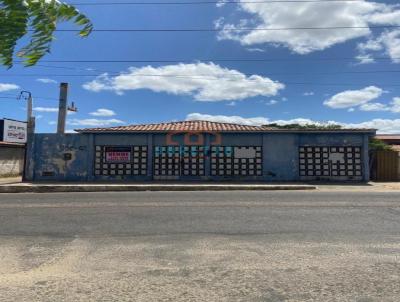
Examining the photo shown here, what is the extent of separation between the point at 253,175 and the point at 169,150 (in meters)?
5.01

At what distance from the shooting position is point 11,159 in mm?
29391

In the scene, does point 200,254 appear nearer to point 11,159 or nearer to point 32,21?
point 32,21

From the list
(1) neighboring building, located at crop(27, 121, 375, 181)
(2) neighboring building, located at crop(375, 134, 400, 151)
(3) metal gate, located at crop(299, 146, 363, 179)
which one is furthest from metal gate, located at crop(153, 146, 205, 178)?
(2) neighboring building, located at crop(375, 134, 400, 151)

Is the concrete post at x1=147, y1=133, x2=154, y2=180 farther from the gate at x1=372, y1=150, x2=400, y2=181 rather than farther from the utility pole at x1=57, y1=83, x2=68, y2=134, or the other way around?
the gate at x1=372, y1=150, x2=400, y2=181

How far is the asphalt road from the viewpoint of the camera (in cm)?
464

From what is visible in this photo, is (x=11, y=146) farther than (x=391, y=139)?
No

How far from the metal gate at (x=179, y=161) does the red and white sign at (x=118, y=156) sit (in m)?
1.62

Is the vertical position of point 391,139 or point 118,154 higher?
point 391,139

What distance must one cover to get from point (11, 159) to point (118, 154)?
943 centimetres

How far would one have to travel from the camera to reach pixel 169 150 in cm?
2464

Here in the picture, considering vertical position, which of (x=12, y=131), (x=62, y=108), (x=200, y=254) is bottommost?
(x=200, y=254)

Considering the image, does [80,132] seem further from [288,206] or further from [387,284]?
[387,284]

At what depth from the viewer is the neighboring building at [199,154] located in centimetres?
2419

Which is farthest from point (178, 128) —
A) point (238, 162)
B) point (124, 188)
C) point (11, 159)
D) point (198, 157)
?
point (11, 159)
